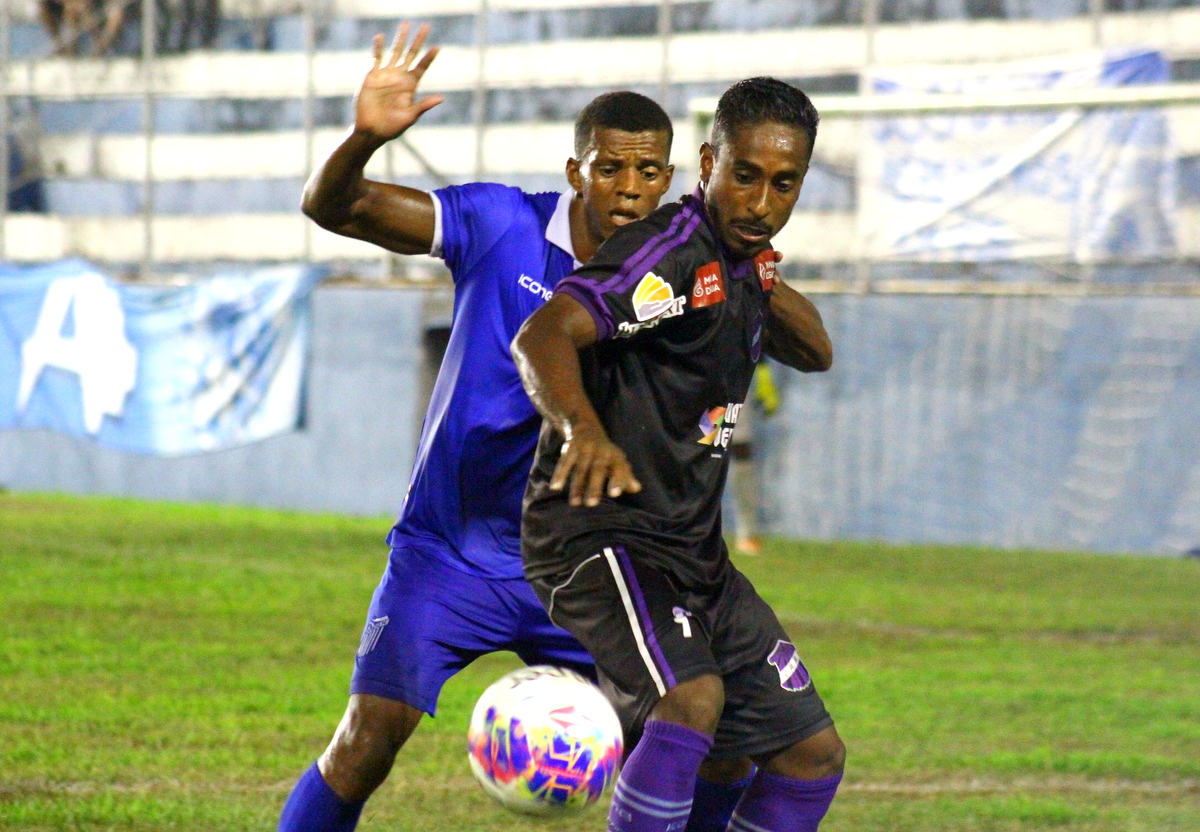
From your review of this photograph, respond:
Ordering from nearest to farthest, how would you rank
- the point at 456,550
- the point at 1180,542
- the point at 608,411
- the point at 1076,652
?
1. the point at 608,411
2. the point at 456,550
3. the point at 1076,652
4. the point at 1180,542

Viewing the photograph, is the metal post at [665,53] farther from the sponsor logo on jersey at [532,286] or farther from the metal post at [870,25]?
the sponsor logo on jersey at [532,286]

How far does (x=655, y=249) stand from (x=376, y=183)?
86 centimetres

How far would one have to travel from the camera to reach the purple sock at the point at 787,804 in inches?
156

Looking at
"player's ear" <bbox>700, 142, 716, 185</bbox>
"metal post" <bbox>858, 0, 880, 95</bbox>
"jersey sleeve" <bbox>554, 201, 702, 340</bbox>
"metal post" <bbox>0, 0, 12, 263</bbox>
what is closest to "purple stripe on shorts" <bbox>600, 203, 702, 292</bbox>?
"jersey sleeve" <bbox>554, 201, 702, 340</bbox>

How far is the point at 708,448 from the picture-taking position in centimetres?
394

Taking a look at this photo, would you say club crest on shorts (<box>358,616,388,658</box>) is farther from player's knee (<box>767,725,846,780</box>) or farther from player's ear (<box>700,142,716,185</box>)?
player's ear (<box>700,142,716,185</box>)

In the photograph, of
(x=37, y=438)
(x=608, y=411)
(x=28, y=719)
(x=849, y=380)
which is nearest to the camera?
(x=608, y=411)

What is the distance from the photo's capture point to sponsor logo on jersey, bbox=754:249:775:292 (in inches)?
162

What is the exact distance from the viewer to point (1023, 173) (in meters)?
15.0

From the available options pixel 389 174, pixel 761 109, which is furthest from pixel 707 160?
pixel 389 174

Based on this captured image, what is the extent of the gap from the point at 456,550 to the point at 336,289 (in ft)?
43.6

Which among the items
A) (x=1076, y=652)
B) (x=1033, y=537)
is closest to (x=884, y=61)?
(x=1033, y=537)

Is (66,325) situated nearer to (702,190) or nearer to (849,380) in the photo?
(849,380)

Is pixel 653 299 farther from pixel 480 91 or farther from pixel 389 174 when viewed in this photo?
pixel 389 174
